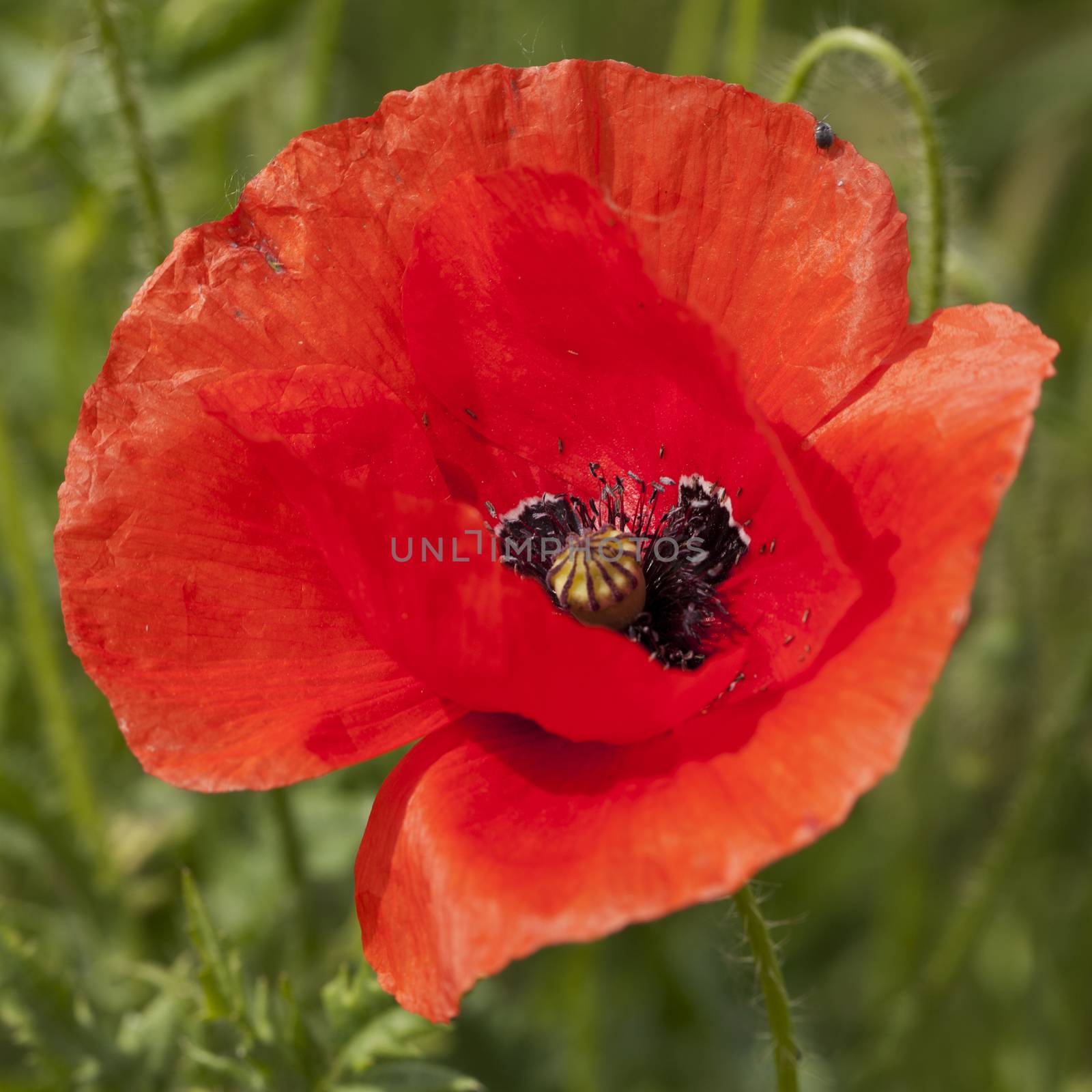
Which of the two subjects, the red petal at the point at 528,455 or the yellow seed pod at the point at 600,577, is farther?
the yellow seed pod at the point at 600,577

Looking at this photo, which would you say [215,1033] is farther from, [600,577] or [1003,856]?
[1003,856]

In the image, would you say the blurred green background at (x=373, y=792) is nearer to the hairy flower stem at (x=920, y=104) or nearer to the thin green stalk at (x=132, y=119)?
the thin green stalk at (x=132, y=119)

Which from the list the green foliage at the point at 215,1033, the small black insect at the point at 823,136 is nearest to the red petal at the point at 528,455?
the small black insect at the point at 823,136

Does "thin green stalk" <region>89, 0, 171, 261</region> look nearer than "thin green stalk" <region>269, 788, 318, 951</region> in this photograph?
Yes

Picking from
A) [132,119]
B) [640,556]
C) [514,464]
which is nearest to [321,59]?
[132,119]

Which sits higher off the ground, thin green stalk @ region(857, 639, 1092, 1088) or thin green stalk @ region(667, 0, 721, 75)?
thin green stalk @ region(667, 0, 721, 75)

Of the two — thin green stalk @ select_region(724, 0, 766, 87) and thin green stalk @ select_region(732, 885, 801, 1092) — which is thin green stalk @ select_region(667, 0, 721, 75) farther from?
thin green stalk @ select_region(732, 885, 801, 1092)

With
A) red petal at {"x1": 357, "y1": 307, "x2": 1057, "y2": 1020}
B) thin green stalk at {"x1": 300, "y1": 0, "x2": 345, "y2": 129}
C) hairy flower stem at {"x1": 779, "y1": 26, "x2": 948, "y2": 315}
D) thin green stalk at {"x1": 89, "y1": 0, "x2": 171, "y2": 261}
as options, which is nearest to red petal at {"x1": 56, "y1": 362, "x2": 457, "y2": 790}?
red petal at {"x1": 357, "y1": 307, "x2": 1057, "y2": 1020}

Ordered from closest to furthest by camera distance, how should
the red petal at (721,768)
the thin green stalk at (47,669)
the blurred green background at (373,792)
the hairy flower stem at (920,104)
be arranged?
the red petal at (721,768), the hairy flower stem at (920,104), the blurred green background at (373,792), the thin green stalk at (47,669)
